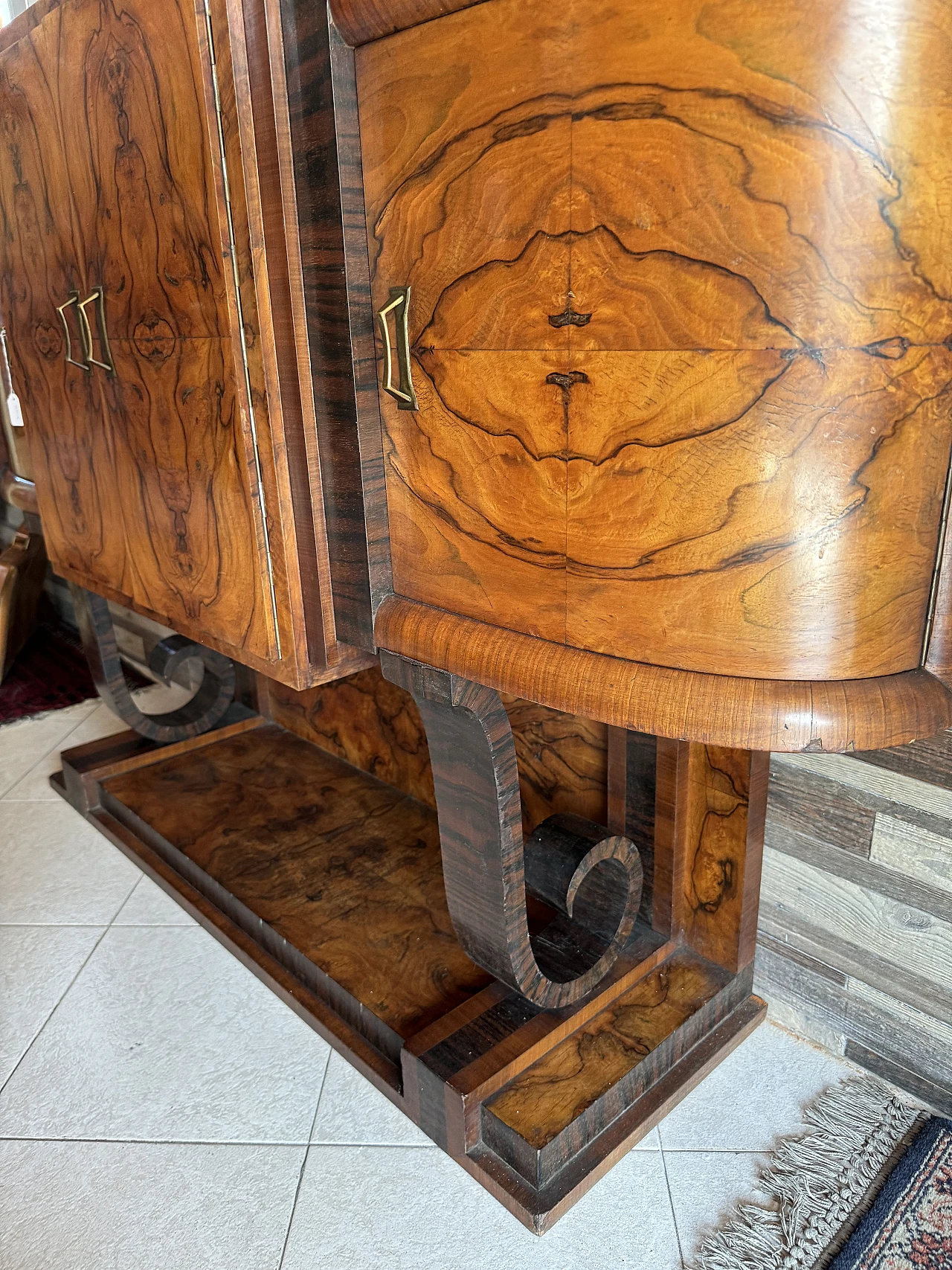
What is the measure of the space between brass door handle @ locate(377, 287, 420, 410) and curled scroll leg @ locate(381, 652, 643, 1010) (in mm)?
251

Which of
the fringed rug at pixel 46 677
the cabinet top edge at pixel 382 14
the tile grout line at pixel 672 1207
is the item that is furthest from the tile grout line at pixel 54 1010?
the cabinet top edge at pixel 382 14

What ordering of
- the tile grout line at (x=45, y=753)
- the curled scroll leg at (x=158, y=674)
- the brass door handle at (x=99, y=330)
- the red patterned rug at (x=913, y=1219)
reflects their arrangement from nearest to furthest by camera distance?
the red patterned rug at (x=913, y=1219) → the brass door handle at (x=99, y=330) → the curled scroll leg at (x=158, y=674) → the tile grout line at (x=45, y=753)

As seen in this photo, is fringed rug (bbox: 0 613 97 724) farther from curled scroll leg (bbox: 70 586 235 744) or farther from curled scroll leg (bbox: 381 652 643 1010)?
curled scroll leg (bbox: 381 652 643 1010)

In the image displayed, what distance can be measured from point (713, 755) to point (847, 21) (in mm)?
822

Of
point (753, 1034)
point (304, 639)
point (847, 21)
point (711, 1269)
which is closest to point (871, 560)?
point (847, 21)

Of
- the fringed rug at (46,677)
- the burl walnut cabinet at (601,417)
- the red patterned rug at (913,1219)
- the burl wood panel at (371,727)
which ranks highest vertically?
the burl walnut cabinet at (601,417)

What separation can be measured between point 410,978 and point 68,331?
97 cm

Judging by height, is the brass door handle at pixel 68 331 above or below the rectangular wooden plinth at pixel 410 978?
above

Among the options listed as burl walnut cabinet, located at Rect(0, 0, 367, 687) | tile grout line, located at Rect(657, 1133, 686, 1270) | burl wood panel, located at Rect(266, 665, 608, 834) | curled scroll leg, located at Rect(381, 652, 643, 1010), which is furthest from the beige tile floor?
burl walnut cabinet, located at Rect(0, 0, 367, 687)

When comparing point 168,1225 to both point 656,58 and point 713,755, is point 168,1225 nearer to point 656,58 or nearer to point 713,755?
point 713,755

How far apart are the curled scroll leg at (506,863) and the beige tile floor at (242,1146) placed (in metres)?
0.22

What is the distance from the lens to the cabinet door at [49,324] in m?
1.15

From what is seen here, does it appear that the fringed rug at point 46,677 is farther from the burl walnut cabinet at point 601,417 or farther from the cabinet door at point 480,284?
the cabinet door at point 480,284

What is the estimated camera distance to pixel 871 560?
1.99 feet
